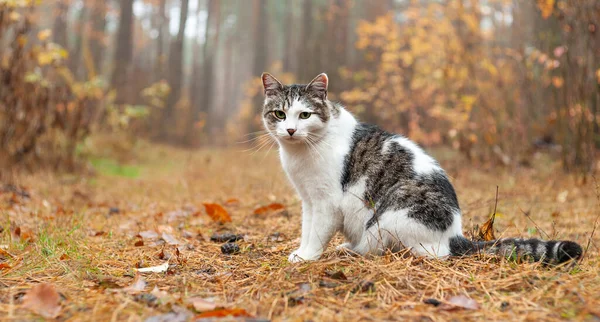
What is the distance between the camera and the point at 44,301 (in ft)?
5.65

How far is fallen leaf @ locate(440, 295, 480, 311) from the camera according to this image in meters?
1.73

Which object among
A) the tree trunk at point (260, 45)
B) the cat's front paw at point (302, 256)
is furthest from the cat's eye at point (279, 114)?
the tree trunk at point (260, 45)

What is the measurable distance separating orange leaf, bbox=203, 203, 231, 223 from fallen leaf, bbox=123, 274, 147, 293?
160 centimetres

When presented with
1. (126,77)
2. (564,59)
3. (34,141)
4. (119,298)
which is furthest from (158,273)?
(126,77)

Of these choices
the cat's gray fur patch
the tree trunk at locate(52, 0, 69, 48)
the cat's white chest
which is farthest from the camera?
the tree trunk at locate(52, 0, 69, 48)

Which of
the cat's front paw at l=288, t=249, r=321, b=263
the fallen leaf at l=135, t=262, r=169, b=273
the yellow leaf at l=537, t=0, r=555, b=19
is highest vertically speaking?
the yellow leaf at l=537, t=0, r=555, b=19

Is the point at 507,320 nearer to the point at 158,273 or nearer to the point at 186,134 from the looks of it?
the point at 158,273

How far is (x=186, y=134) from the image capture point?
548 inches

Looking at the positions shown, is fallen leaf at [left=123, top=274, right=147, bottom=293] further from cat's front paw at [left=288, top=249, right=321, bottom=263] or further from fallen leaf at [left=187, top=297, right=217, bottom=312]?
cat's front paw at [left=288, top=249, right=321, bottom=263]

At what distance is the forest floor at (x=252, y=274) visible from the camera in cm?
171

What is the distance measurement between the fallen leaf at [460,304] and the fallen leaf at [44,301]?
4.84ft

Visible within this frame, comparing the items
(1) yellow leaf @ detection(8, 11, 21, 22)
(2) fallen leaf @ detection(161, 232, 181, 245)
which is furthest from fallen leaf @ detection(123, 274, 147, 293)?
(1) yellow leaf @ detection(8, 11, 21, 22)

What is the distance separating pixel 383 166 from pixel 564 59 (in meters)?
4.07

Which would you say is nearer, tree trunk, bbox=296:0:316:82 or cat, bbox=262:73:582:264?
cat, bbox=262:73:582:264
